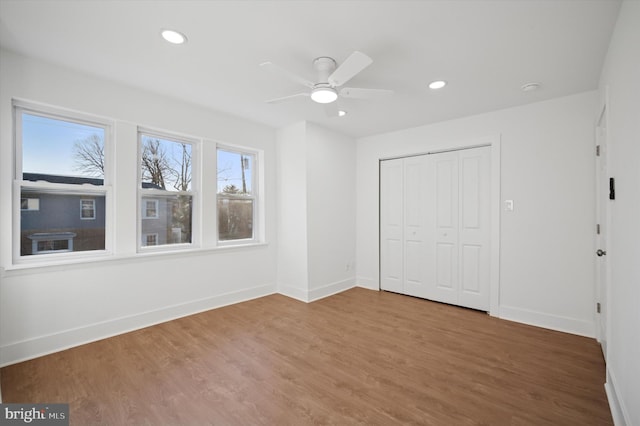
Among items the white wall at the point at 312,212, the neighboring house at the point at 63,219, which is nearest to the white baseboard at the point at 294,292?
the white wall at the point at 312,212

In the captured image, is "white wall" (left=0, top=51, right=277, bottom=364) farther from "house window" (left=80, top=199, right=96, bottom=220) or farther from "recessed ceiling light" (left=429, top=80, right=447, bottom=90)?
"recessed ceiling light" (left=429, top=80, right=447, bottom=90)

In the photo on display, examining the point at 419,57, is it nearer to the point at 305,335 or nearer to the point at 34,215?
the point at 305,335

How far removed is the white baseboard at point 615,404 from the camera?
5.42 ft

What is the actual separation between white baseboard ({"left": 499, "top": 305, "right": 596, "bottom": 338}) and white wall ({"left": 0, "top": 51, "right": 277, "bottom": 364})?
344 cm

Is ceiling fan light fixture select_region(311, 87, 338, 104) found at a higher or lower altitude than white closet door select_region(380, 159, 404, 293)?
higher

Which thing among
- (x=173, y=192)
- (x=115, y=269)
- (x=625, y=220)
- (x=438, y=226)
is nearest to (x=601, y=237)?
(x=625, y=220)

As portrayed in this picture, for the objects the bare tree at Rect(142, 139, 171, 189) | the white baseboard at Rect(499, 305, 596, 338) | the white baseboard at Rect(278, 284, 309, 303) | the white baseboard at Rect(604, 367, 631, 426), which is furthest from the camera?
the white baseboard at Rect(278, 284, 309, 303)

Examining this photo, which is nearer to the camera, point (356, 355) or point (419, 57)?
point (419, 57)

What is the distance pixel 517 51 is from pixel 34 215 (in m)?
4.52

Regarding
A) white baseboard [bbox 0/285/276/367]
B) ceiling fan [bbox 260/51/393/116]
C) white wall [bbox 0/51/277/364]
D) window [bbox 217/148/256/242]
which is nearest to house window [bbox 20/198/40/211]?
white wall [bbox 0/51/277/364]

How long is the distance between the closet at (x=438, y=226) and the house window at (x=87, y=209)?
392cm

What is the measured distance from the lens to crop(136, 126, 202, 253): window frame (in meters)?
3.24

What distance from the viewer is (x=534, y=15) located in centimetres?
191

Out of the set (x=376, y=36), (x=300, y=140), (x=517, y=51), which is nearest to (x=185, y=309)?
(x=300, y=140)
